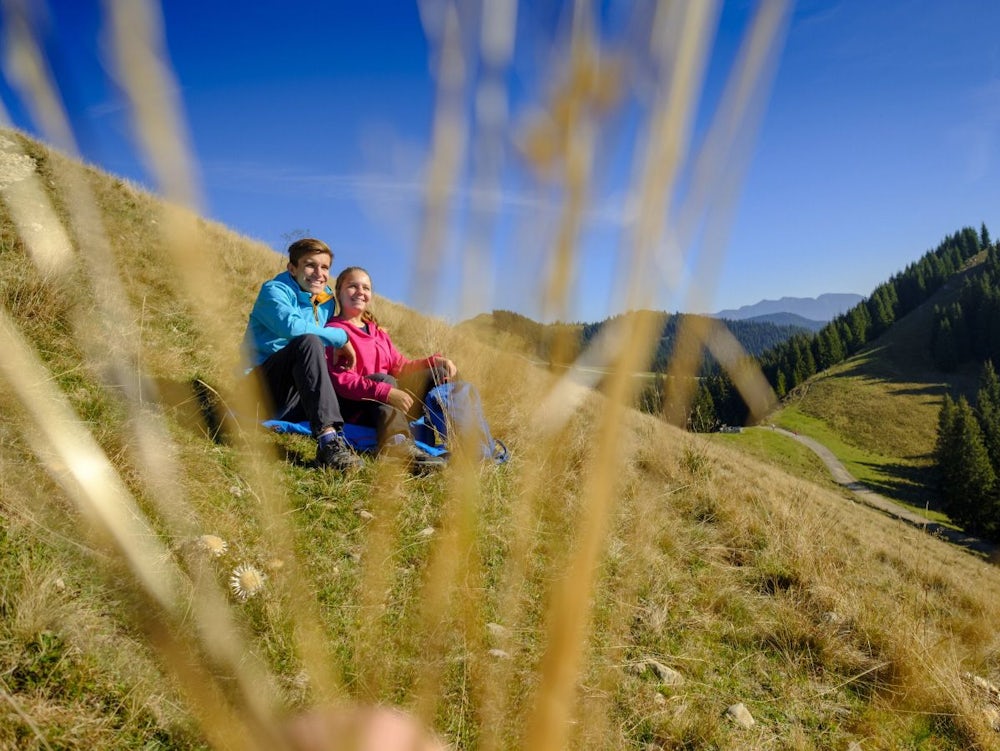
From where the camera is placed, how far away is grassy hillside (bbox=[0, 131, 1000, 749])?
56cm

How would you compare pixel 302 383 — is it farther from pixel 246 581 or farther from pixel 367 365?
pixel 246 581

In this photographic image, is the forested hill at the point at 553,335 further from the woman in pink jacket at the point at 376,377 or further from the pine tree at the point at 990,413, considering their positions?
the pine tree at the point at 990,413

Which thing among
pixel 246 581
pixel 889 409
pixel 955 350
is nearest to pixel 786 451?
pixel 889 409

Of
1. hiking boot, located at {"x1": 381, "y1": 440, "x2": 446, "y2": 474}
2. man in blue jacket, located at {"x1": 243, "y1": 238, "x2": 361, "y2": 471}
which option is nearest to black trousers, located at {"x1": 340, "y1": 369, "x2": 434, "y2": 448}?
hiking boot, located at {"x1": 381, "y1": 440, "x2": 446, "y2": 474}

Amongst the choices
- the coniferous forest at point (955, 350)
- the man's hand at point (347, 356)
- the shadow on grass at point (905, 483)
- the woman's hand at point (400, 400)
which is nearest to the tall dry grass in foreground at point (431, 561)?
the woman's hand at point (400, 400)

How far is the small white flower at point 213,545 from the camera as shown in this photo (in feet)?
6.20

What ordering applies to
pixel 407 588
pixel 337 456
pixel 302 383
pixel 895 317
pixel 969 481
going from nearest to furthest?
pixel 407 588
pixel 337 456
pixel 302 383
pixel 969 481
pixel 895 317

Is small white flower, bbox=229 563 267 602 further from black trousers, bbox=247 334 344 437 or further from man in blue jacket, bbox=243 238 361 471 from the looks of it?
black trousers, bbox=247 334 344 437

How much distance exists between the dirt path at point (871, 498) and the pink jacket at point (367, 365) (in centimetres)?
2884

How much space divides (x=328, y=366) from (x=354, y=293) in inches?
20.6

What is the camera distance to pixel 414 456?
9.99ft

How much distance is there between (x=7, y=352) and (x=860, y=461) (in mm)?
62659

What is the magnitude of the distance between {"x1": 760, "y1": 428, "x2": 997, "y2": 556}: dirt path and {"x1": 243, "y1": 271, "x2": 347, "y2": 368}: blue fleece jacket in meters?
29.5

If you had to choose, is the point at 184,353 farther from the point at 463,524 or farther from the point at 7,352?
the point at 463,524
